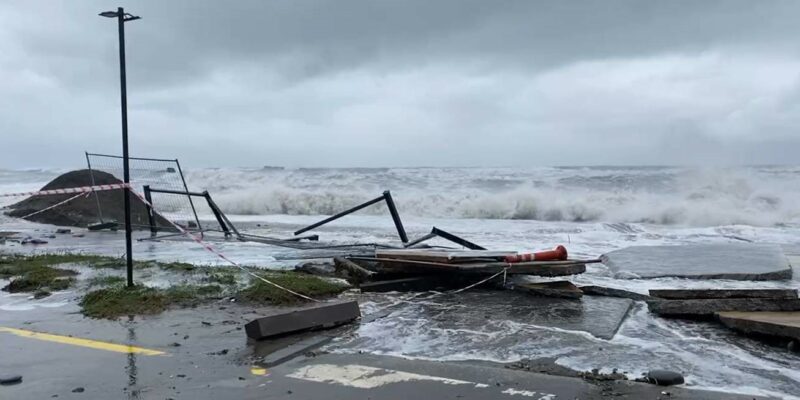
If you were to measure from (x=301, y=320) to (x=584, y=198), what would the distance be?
24.5 meters

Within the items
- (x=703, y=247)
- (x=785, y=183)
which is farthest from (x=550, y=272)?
(x=785, y=183)

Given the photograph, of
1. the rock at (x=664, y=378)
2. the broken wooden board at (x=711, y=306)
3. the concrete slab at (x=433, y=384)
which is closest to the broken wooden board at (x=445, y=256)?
the broken wooden board at (x=711, y=306)

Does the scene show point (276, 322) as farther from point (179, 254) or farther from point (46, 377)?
point (179, 254)

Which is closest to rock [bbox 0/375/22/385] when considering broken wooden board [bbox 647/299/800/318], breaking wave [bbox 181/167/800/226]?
broken wooden board [bbox 647/299/800/318]

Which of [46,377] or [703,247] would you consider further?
[703,247]

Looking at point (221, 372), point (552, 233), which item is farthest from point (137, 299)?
point (552, 233)

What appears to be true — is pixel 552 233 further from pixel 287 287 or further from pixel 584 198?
pixel 287 287

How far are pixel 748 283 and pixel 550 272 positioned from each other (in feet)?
11.5

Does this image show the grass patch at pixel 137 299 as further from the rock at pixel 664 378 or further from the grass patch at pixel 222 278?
the rock at pixel 664 378

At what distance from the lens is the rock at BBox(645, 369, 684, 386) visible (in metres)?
4.51

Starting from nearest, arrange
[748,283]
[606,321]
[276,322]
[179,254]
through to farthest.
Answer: [276,322] < [606,321] < [748,283] < [179,254]

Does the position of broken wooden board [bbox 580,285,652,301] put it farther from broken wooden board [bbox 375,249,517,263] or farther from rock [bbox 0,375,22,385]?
rock [bbox 0,375,22,385]

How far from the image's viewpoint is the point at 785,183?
30.3m

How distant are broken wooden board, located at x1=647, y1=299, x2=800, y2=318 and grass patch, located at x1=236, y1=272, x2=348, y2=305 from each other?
3903mm
